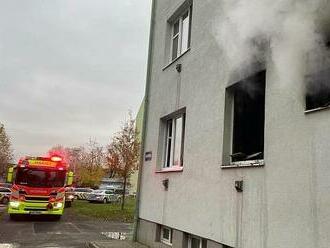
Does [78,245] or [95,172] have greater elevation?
[95,172]

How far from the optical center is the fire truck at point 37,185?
17109 mm

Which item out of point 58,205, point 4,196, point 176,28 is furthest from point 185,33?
point 4,196

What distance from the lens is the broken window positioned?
19.5 feet

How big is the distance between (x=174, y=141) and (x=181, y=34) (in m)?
2.56

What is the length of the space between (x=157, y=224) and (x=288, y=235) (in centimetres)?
490

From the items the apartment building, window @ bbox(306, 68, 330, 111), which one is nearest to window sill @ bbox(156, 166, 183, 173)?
the apartment building

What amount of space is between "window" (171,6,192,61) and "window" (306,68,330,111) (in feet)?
15.1

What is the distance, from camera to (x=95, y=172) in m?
62.0

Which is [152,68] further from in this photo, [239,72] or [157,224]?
[239,72]

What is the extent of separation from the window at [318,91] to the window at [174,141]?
14.0 feet

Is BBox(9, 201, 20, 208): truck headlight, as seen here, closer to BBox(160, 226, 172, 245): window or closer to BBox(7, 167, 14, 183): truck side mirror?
BBox(7, 167, 14, 183): truck side mirror

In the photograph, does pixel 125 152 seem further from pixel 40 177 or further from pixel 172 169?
pixel 172 169

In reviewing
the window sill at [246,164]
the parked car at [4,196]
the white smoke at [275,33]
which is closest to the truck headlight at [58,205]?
the window sill at [246,164]

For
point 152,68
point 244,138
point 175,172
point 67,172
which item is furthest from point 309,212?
point 67,172
